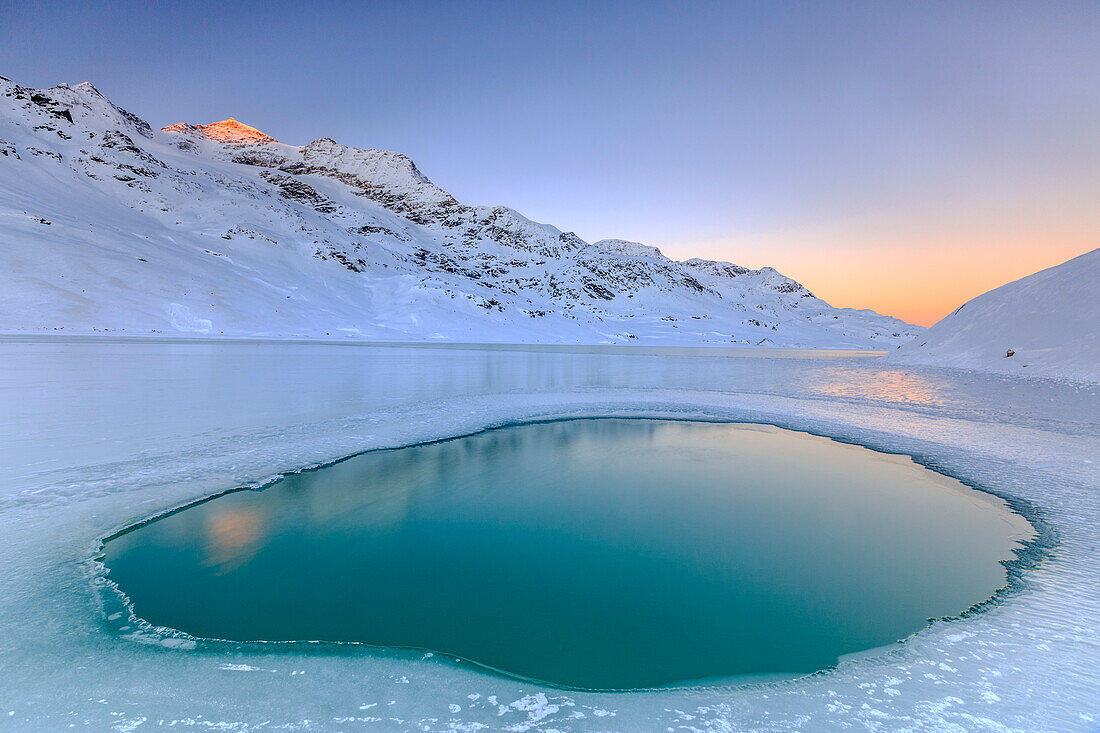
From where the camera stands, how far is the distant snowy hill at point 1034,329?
98.4 ft

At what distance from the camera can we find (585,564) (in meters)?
6.21

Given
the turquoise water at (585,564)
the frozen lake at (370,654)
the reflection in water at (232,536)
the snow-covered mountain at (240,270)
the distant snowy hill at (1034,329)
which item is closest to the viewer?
the frozen lake at (370,654)

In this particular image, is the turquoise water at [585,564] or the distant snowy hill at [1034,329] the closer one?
the turquoise water at [585,564]

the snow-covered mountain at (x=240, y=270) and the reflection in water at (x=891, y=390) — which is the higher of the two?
the snow-covered mountain at (x=240, y=270)

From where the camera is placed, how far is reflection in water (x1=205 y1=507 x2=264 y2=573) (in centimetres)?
607

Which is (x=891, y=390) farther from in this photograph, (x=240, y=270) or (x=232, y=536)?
(x=240, y=270)

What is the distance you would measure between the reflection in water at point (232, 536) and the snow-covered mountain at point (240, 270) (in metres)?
73.4

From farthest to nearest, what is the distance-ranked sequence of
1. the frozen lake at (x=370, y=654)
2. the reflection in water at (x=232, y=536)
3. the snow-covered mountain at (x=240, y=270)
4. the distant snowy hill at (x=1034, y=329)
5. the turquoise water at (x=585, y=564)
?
the snow-covered mountain at (x=240, y=270), the distant snowy hill at (x=1034, y=329), the reflection in water at (x=232, y=536), the turquoise water at (x=585, y=564), the frozen lake at (x=370, y=654)

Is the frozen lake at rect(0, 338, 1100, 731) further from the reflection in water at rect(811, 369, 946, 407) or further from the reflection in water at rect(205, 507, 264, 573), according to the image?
the reflection in water at rect(811, 369, 946, 407)

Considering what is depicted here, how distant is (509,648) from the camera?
4453 millimetres

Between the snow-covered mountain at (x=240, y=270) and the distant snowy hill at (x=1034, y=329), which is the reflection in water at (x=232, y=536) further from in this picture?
the snow-covered mountain at (x=240, y=270)

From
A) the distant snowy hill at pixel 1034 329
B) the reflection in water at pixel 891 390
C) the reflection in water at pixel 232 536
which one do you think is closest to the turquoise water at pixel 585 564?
the reflection in water at pixel 232 536

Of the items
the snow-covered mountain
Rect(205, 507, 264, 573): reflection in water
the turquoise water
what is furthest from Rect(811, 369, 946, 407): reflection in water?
the snow-covered mountain

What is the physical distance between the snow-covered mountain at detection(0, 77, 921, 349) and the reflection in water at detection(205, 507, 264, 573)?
7342cm
